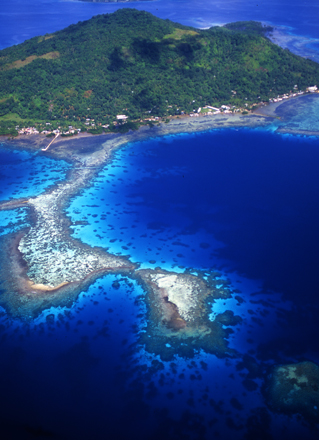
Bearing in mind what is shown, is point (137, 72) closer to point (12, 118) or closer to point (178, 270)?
point (12, 118)

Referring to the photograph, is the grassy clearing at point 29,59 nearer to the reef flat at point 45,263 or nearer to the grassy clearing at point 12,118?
the grassy clearing at point 12,118

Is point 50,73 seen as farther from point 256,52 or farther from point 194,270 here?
point 194,270

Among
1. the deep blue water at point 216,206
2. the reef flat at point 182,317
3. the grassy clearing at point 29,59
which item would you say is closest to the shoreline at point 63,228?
the deep blue water at point 216,206

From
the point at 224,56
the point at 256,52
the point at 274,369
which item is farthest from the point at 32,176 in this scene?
the point at 256,52

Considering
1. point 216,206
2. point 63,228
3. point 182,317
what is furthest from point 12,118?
point 182,317

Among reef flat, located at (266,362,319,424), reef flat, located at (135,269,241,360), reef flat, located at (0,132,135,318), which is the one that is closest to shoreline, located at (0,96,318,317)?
reef flat, located at (0,132,135,318)

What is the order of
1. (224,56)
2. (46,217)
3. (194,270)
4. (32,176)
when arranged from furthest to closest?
(224,56) < (32,176) < (46,217) < (194,270)
